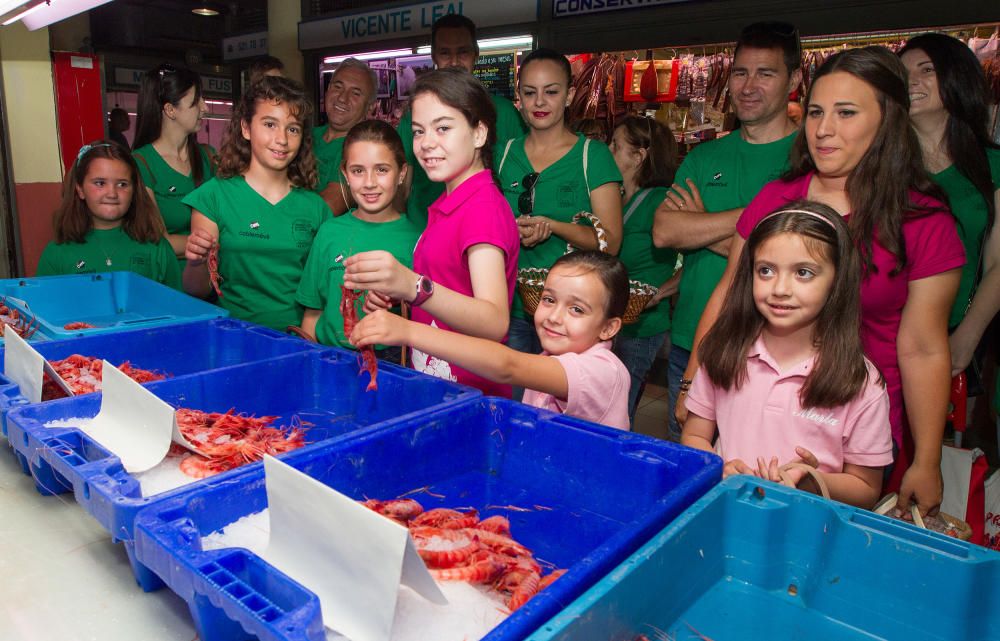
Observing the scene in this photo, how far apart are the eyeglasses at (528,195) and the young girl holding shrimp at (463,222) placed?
1.01 meters

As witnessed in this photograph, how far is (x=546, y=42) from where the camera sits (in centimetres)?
484

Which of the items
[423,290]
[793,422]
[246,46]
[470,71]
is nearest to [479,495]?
[423,290]

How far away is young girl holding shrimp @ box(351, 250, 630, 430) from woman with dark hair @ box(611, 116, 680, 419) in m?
1.18

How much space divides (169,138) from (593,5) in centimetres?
273

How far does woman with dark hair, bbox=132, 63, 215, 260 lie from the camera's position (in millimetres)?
3371

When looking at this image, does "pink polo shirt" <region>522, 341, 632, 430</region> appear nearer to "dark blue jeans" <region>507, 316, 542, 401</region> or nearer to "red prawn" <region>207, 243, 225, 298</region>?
"dark blue jeans" <region>507, 316, 542, 401</region>

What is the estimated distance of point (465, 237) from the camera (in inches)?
70.4

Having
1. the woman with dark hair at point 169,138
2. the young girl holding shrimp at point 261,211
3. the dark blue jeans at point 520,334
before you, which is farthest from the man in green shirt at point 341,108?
the dark blue jeans at point 520,334

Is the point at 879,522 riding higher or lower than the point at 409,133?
lower

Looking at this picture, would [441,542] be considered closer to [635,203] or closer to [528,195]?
[528,195]

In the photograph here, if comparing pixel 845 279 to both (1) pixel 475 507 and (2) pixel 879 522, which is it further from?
(1) pixel 475 507

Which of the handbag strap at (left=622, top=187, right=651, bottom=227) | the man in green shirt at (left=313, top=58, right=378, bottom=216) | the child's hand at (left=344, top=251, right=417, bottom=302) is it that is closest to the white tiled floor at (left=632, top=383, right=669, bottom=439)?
the handbag strap at (left=622, top=187, right=651, bottom=227)

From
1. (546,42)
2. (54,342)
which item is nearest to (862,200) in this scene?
(54,342)

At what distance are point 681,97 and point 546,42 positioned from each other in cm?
101
